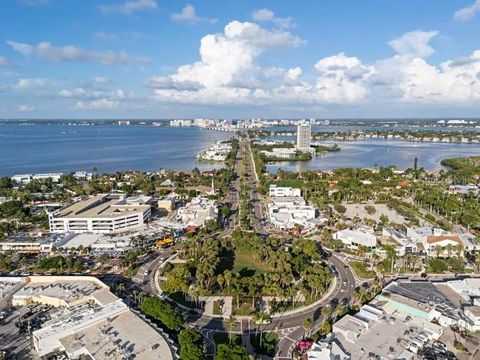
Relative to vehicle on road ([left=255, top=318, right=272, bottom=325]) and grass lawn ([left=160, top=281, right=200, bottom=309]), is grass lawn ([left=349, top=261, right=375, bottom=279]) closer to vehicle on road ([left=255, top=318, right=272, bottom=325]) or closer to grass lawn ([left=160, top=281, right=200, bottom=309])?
vehicle on road ([left=255, top=318, right=272, bottom=325])

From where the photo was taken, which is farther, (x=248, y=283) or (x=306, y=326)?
(x=248, y=283)

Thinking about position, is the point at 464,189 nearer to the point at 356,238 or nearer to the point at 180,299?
the point at 356,238

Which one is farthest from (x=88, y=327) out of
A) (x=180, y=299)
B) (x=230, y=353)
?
(x=230, y=353)

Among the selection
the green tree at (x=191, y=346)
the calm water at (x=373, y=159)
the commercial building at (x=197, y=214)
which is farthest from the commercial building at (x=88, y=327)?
the calm water at (x=373, y=159)

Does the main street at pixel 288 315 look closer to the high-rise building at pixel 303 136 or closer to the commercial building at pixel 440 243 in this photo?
the commercial building at pixel 440 243

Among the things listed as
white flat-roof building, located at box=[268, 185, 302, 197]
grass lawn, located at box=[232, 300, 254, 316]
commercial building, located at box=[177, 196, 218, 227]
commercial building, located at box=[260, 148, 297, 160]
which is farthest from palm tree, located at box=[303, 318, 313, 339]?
commercial building, located at box=[260, 148, 297, 160]
